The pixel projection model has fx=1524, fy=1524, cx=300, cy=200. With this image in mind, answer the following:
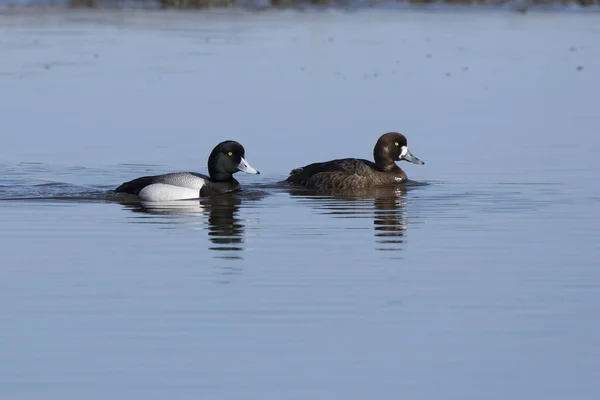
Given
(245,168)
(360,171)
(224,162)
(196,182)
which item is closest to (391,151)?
(360,171)

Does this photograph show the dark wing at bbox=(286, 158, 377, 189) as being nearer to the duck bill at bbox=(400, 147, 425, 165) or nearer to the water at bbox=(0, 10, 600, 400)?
the water at bbox=(0, 10, 600, 400)

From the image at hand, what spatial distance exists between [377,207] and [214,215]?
1.83m

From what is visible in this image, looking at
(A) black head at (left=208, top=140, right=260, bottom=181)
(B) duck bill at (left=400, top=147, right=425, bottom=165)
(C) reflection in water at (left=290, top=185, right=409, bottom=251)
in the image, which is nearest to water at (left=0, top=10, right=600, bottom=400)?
(C) reflection in water at (left=290, top=185, right=409, bottom=251)

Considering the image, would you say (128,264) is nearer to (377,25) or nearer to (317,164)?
(317,164)

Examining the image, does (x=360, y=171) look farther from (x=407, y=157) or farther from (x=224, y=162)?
(x=224, y=162)

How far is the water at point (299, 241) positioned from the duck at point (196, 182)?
12.7 inches

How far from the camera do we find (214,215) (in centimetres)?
1542

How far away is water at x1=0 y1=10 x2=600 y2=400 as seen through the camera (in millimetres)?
8727

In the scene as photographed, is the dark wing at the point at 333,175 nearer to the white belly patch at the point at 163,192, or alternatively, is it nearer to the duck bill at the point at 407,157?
the duck bill at the point at 407,157

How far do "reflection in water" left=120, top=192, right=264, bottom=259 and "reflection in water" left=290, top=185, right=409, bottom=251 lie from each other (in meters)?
0.83

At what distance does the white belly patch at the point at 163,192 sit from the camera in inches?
643

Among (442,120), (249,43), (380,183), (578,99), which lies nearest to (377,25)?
(249,43)

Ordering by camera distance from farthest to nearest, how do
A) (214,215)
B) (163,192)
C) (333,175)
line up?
(333,175), (163,192), (214,215)

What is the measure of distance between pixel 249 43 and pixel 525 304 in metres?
29.5
